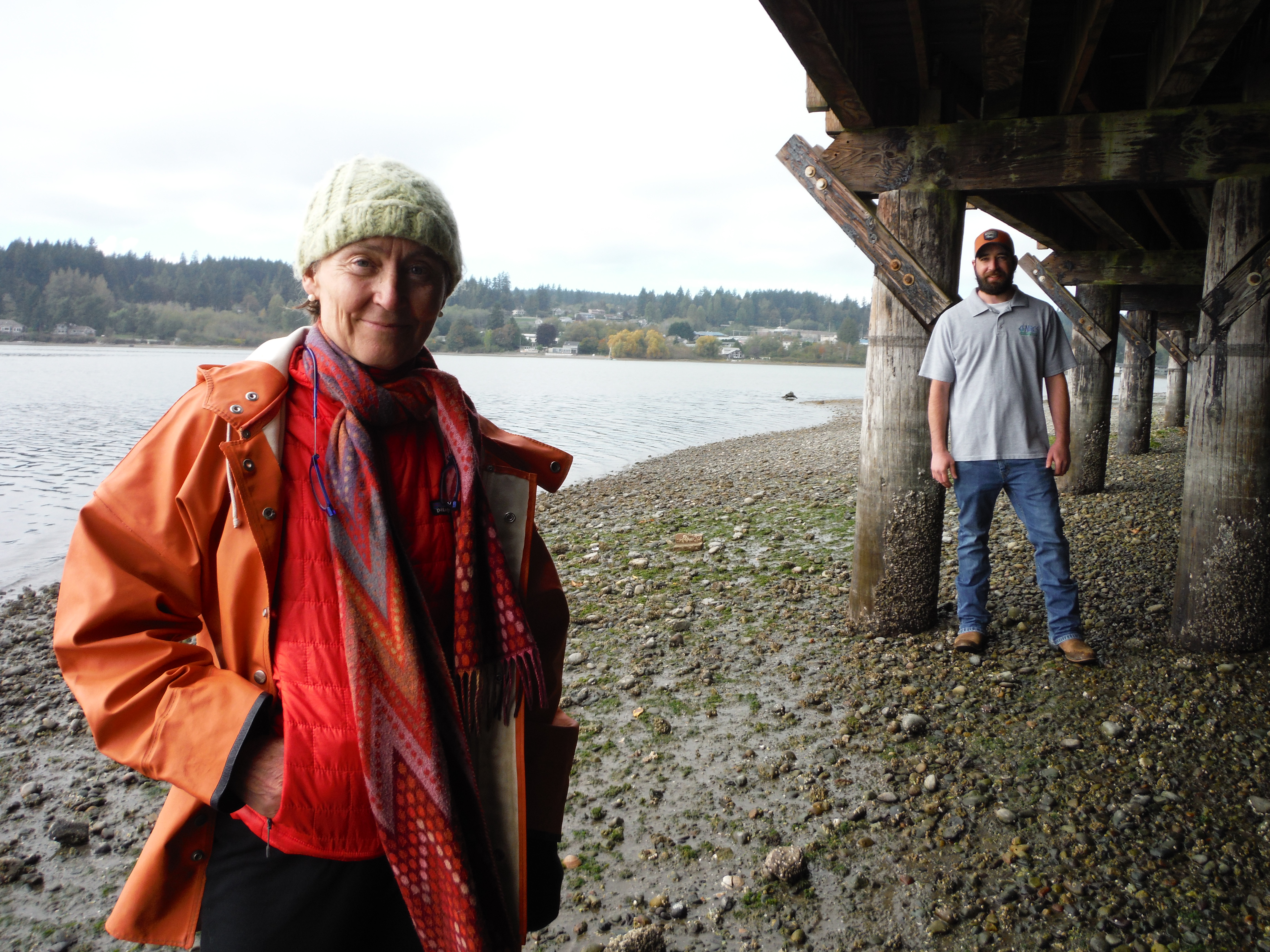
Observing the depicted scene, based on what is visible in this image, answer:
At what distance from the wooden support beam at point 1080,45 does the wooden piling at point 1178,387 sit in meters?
14.3

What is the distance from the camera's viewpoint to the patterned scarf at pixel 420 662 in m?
1.55

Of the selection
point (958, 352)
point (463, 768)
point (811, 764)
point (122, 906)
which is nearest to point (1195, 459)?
point (958, 352)

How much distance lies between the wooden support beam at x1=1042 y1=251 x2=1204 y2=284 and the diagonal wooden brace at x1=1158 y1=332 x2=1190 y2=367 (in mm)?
5584

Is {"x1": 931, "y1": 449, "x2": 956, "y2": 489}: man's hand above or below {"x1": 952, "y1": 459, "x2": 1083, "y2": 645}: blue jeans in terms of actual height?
above

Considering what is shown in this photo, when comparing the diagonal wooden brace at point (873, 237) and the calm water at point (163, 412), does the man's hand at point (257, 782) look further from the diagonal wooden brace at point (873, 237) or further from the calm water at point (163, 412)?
the calm water at point (163, 412)

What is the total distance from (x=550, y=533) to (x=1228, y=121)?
7849 millimetres

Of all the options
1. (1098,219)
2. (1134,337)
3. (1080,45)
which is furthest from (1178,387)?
(1080,45)

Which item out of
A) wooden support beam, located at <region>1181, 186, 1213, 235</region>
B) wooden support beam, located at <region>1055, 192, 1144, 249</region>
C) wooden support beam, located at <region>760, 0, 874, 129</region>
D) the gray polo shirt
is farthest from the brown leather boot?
wooden support beam, located at <region>1181, 186, 1213, 235</region>

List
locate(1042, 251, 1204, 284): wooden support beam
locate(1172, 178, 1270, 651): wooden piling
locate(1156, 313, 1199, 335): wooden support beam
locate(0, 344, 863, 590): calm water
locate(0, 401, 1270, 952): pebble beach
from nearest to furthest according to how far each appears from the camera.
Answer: locate(0, 401, 1270, 952): pebble beach
locate(1172, 178, 1270, 651): wooden piling
locate(1042, 251, 1204, 284): wooden support beam
locate(0, 344, 863, 590): calm water
locate(1156, 313, 1199, 335): wooden support beam

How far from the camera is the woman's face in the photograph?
1.73m

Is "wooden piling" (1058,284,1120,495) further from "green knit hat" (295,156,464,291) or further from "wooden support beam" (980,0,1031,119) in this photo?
"green knit hat" (295,156,464,291)

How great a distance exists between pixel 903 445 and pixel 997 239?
1.33 meters

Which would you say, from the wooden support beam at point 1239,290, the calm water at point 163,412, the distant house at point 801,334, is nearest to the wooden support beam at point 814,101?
the wooden support beam at point 1239,290

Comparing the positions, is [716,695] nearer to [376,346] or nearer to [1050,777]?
[1050,777]
